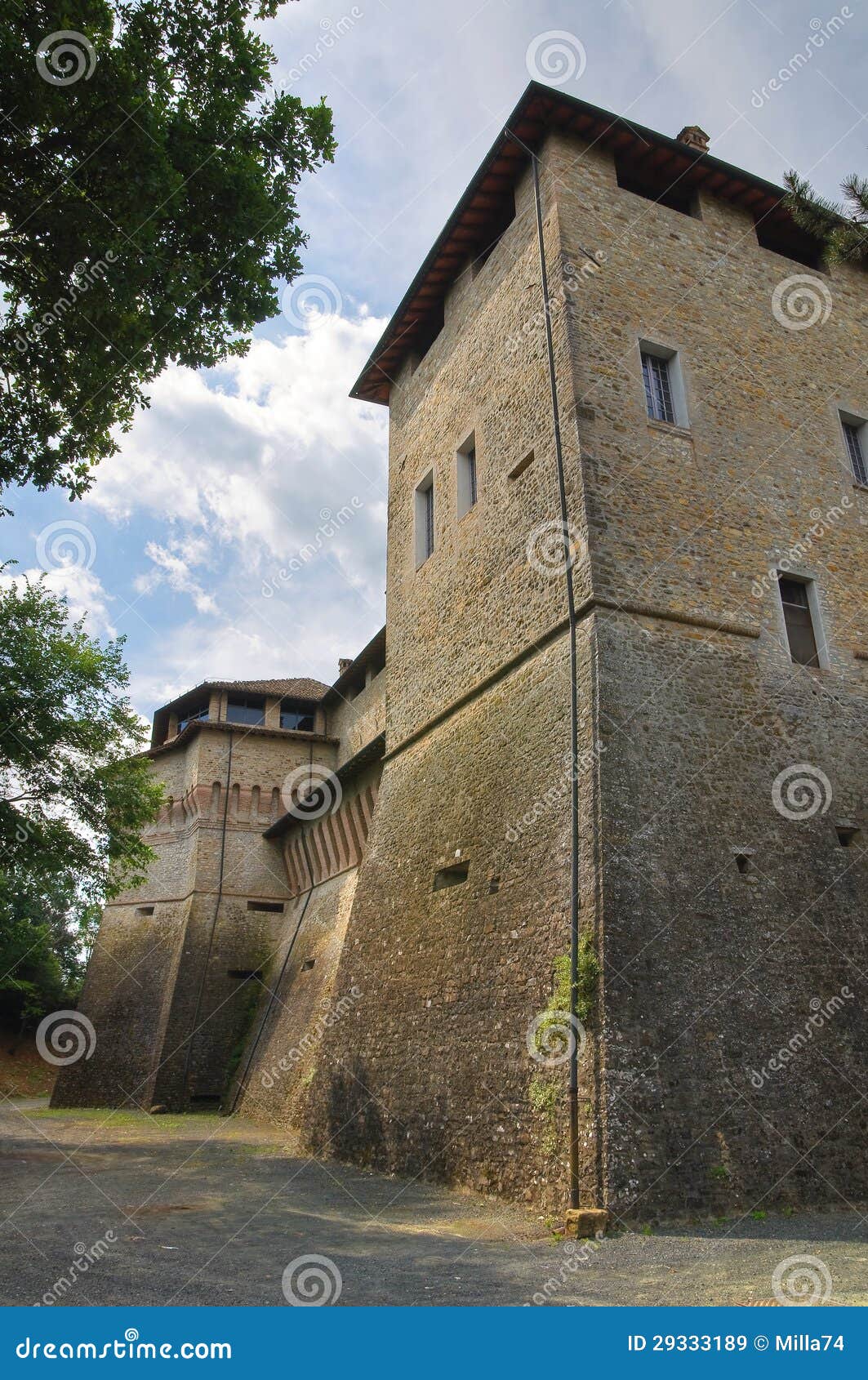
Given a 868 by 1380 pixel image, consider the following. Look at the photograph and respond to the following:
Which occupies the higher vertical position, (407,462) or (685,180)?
(685,180)

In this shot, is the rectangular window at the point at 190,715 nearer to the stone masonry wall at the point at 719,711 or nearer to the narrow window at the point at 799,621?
the stone masonry wall at the point at 719,711

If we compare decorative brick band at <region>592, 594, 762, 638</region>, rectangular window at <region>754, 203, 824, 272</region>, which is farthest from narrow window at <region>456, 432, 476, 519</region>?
rectangular window at <region>754, 203, 824, 272</region>

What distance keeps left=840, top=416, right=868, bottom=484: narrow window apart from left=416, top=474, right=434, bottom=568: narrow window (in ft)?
22.5

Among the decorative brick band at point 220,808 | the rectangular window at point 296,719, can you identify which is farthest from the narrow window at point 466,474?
the rectangular window at point 296,719

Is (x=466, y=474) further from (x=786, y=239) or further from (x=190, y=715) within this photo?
(x=190, y=715)

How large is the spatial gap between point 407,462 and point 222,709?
1249cm

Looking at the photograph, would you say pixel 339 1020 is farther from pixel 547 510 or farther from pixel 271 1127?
pixel 547 510

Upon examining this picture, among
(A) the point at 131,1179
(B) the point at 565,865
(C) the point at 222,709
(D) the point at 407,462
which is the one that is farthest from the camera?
(C) the point at 222,709

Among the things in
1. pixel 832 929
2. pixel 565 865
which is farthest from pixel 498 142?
pixel 832 929

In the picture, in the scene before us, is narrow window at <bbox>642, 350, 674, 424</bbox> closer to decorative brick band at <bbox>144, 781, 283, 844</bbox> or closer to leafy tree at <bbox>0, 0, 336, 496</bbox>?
leafy tree at <bbox>0, 0, 336, 496</bbox>

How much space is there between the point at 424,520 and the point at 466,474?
1603 millimetres

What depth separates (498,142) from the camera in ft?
44.7

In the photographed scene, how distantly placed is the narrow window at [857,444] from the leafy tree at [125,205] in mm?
9372

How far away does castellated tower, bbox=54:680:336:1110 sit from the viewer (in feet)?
70.3
